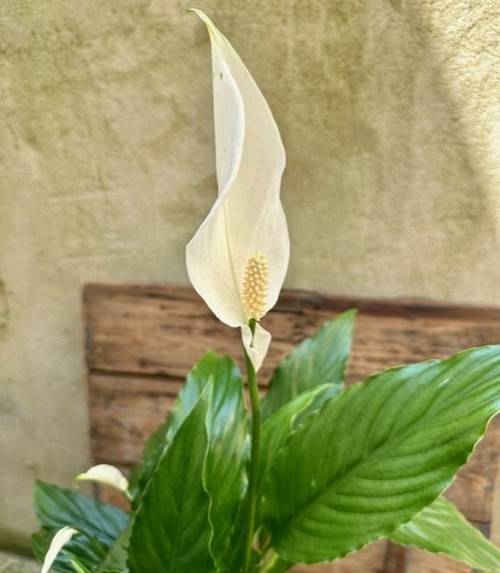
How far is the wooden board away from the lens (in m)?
0.61

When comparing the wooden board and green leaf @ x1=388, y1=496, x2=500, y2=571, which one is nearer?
green leaf @ x1=388, y1=496, x2=500, y2=571

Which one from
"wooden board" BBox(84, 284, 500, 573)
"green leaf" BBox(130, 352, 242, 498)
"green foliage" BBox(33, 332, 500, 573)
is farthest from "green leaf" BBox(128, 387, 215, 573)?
"wooden board" BBox(84, 284, 500, 573)

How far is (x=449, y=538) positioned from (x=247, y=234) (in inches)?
11.1

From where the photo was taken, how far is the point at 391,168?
592 millimetres

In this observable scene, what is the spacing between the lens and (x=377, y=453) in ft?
1.30

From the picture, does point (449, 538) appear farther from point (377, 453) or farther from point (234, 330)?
point (234, 330)

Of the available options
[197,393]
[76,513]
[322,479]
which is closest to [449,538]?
[322,479]

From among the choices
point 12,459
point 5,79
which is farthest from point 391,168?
point 12,459

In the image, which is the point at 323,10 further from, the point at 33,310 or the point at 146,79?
the point at 33,310

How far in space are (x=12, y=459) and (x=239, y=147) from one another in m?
0.65

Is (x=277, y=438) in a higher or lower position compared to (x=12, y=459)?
higher

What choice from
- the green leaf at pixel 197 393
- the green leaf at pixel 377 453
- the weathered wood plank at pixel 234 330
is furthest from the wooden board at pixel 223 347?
the green leaf at pixel 377 453

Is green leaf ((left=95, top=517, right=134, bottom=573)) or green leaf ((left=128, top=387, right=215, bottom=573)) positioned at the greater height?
green leaf ((left=128, top=387, right=215, bottom=573))

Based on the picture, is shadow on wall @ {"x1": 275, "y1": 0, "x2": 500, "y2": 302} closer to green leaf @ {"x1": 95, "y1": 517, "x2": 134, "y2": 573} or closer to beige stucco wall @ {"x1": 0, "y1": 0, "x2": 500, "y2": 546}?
beige stucco wall @ {"x1": 0, "y1": 0, "x2": 500, "y2": 546}
